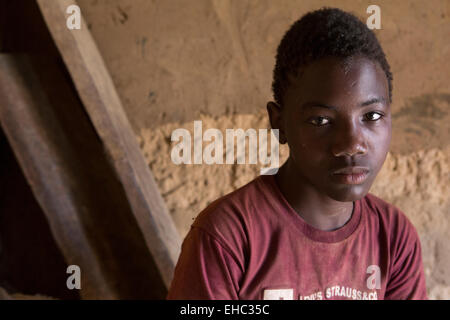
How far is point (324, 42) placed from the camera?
0.93 m

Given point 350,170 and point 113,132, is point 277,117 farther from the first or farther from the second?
point 113,132

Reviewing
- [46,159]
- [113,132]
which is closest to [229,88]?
[113,132]

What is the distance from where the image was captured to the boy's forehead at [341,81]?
91cm

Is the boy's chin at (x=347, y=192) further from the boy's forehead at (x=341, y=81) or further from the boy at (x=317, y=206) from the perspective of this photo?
the boy's forehead at (x=341, y=81)

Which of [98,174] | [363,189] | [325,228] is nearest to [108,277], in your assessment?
[98,174]

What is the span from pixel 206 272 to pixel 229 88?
0.77m

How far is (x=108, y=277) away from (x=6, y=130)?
46cm

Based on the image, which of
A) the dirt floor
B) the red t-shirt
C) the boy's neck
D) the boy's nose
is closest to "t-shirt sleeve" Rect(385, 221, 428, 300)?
the red t-shirt

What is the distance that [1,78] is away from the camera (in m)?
1.34

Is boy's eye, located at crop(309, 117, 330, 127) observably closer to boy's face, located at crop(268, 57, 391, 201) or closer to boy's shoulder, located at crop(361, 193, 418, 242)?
boy's face, located at crop(268, 57, 391, 201)

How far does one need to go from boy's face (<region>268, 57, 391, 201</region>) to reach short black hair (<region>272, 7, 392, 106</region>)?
0.02m

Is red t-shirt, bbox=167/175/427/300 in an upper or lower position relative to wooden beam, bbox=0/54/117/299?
lower

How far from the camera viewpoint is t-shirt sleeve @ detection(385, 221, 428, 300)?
108cm

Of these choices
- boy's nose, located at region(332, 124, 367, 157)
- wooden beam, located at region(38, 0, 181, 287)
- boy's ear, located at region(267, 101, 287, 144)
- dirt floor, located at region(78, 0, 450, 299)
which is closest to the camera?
boy's nose, located at region(332, 124, 367, 157)
